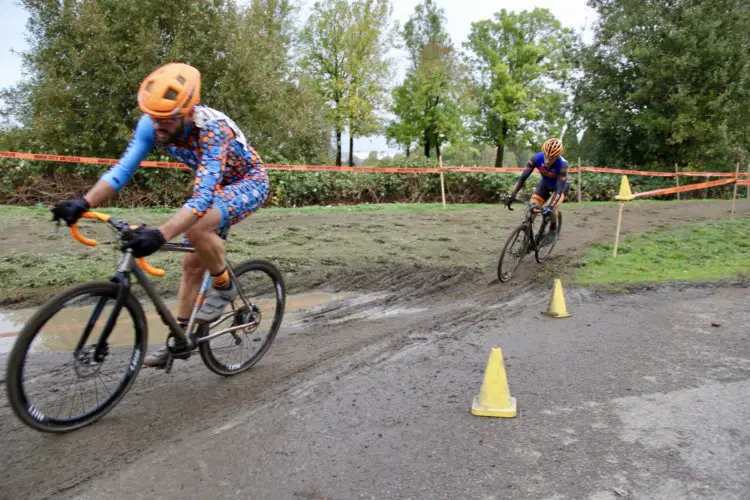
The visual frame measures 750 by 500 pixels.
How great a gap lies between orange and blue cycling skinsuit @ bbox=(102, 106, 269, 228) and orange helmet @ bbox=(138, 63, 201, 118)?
21cm

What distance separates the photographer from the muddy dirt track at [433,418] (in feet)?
9.04

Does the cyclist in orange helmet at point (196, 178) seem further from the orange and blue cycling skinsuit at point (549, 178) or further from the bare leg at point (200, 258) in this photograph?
the orange and blue cycling skinsuit at point (549, 178)

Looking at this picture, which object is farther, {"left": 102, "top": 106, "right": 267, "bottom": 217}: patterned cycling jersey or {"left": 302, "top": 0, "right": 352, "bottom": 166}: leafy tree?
{"left": 302, "top": 0, "right": 352, "bottom": 166}: leafy tree

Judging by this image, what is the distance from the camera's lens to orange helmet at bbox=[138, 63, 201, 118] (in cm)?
324

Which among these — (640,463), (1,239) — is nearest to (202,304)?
(640,463)

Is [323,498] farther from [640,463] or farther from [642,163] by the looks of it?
[642,163]

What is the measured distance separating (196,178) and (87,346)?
124 centimetres

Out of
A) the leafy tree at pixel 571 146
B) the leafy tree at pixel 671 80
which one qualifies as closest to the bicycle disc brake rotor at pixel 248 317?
the leafy tree at pixel 671 80

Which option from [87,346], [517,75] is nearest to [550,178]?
[87,346]

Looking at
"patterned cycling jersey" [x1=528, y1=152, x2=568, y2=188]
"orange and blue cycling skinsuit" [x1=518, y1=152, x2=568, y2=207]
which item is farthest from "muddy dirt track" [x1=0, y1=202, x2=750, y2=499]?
"patterned cycling jersey" [x1=528, y1=152, x2=568, y2=188]

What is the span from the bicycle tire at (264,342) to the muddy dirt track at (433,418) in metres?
0.11

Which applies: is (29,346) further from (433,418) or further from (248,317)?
(433,418)

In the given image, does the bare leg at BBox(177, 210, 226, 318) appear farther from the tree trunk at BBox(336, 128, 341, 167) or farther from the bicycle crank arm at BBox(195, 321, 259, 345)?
the tree trunk at BBox(336, 128, 341, 167)

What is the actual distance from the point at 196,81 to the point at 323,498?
8.40 feet
